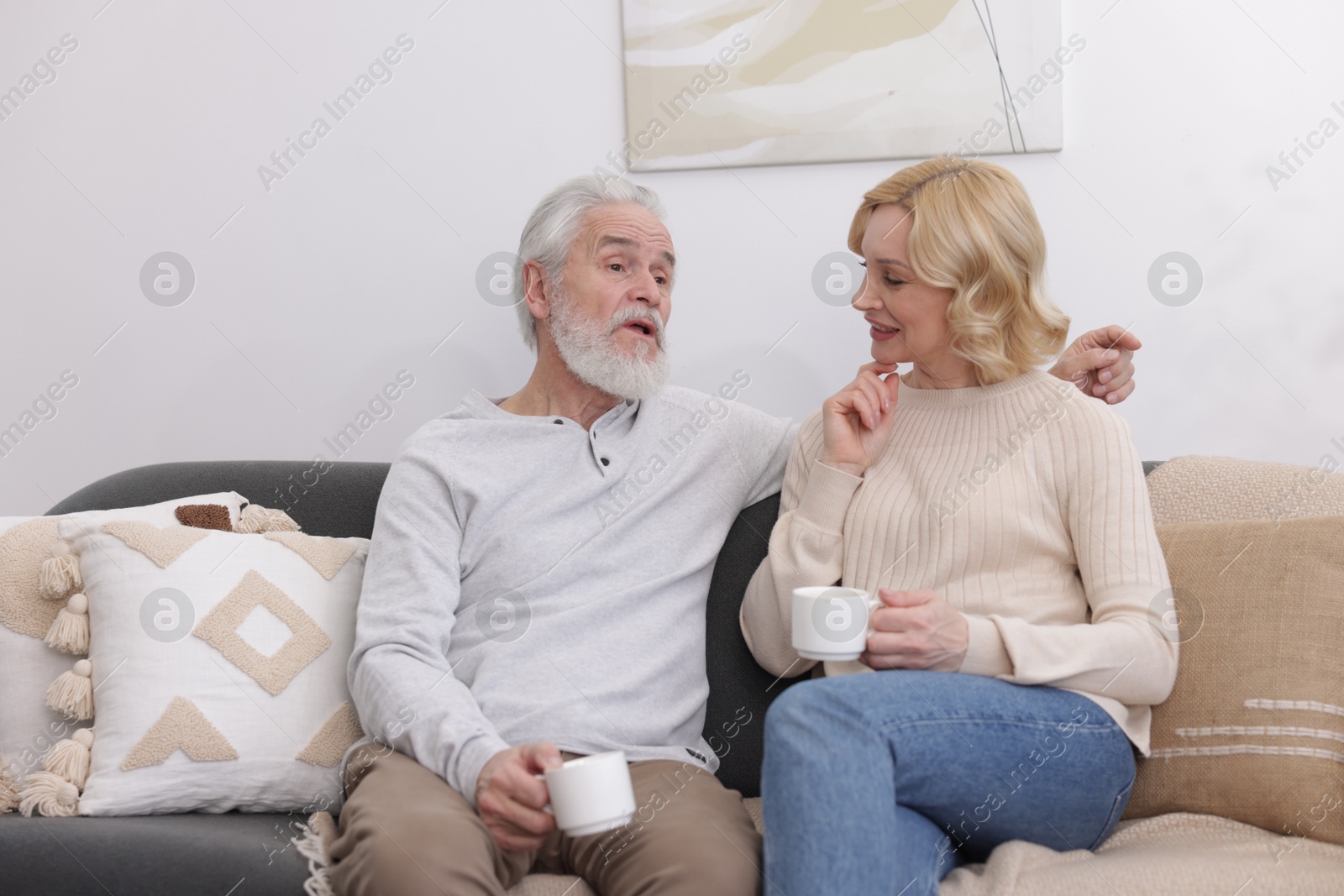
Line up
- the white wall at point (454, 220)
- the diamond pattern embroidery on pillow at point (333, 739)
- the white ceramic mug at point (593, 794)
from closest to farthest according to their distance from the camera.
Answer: the white ceramic mug at point (593, 794) → the diamond pattern embroidery on pillow at point (333, 739) → the white wall at point (454, 220)

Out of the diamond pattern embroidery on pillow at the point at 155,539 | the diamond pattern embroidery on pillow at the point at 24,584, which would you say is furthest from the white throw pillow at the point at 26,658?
the diamond pattern embroidery on pillow at the point at 155,539

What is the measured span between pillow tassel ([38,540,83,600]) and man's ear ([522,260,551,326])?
0.89 metres

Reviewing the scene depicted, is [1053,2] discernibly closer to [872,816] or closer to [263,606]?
[872,816]

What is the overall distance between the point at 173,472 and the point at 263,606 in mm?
551

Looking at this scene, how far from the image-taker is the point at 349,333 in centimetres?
238

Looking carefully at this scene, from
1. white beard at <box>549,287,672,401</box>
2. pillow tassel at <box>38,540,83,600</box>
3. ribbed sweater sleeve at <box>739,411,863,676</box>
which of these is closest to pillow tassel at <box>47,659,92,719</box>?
pillow tassel at <box>38,540,83,600</box>

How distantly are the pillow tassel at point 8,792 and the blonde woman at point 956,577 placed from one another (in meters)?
1.15

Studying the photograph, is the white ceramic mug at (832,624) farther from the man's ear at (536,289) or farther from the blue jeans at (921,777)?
the man's ear at (536,289)

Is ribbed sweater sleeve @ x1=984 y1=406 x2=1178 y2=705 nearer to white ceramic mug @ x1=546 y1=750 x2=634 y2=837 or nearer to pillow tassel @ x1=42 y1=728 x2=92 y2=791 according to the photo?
white ceramic mug @ x1=546 y1=750 x2=634 y2=837

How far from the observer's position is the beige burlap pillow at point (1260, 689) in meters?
1.38

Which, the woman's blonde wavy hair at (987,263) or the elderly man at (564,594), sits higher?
the woman's blonde wavy hair at (987,263)

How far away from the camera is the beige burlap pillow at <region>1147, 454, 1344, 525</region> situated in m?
Result: 1.65

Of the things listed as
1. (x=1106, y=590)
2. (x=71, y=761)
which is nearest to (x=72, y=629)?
(x=71, y=761)

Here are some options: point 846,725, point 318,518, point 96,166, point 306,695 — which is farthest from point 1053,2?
point 96,166
